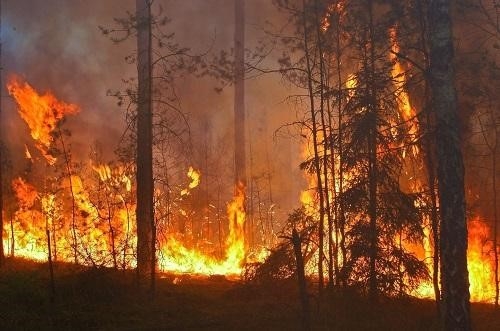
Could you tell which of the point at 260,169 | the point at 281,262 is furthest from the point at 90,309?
the point at 260,169

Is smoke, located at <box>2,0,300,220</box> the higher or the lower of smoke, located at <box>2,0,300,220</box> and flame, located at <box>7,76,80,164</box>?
the higher

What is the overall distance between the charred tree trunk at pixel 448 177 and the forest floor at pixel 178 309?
6.51 feet

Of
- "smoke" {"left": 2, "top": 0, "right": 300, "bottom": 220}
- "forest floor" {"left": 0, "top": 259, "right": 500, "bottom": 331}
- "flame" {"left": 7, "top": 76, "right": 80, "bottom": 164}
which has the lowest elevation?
"forest floor" {"left": 0, "top": 259, "right": 500, "bottom": 331}

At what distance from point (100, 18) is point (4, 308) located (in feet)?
66.7

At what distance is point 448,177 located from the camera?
26.4ft

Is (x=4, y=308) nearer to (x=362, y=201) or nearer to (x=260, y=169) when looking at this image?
(x=362, y=201)

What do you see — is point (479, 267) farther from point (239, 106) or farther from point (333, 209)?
point (239, 106)

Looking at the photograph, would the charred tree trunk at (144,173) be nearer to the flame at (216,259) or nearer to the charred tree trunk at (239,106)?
the flame at (216,259)

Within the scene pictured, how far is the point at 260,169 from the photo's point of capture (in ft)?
130

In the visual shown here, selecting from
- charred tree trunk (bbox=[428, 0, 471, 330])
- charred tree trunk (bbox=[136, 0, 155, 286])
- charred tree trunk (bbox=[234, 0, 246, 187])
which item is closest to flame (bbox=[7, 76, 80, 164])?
charred tree trunk (bbox=[136, 0, 155, 286])

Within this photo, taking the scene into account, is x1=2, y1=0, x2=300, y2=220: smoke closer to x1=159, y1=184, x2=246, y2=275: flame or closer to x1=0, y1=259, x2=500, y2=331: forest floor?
x1=159, y1=184, x2=246, y2=275: flame

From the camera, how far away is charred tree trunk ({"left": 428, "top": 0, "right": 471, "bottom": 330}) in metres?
7.86

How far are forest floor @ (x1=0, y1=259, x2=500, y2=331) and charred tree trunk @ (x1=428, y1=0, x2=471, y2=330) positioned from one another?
6.51ft

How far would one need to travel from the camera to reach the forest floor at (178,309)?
30.6 feet
